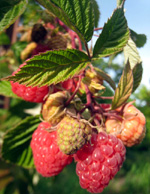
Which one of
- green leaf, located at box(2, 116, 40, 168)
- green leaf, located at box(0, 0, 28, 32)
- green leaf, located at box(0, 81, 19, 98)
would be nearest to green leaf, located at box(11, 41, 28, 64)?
green leaf, located at box(0, 81, 19, 98)

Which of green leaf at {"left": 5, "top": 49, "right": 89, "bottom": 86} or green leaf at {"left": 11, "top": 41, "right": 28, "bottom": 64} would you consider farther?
green leaf at {"left": 11, "top": 41, "right": 28, "bottom": 64}

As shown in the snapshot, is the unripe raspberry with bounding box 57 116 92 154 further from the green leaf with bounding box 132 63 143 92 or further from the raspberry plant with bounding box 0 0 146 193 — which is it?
the green leaf with bounding box 132 63 143 92

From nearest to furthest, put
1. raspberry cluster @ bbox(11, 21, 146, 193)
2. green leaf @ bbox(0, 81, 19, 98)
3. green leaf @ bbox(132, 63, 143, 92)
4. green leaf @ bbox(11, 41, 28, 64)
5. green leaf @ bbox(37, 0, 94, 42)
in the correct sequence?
green leaf @ bbox(37, 0, 94, 42)
raspberry cluster @ bbox(11, 21, 146, 193)
green leaf @ bbox(132, 63, 143, 92)
green leaf @ bbox(0, 81, 19, 98)
green leaf @ bbox(11, 41, 28, 64)

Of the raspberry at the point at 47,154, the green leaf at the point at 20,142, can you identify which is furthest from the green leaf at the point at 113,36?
the green leaf at the point at 20,142

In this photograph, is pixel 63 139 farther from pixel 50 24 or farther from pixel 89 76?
pixel 50 24

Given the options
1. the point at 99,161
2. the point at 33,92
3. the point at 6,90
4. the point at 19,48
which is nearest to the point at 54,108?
the point at 33,92

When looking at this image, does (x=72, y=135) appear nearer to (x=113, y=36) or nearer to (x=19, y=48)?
(x=113, y=36)

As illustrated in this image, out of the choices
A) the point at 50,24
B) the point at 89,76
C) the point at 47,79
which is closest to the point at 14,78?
the point at 47,79
